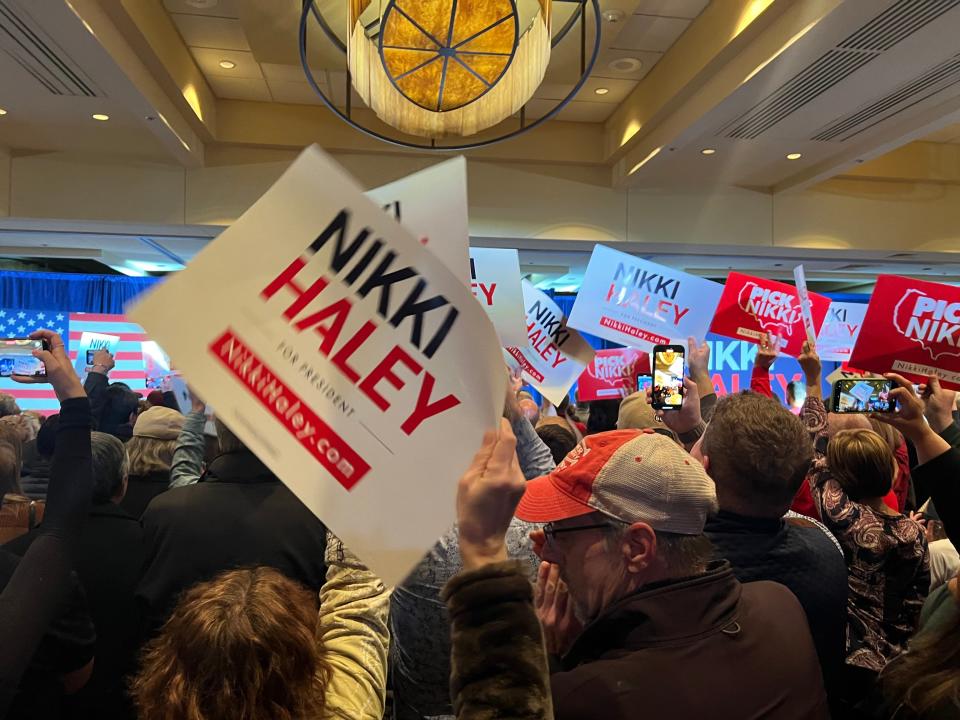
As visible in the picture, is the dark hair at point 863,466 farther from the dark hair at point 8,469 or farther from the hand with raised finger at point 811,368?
the dark hair at point 8,469

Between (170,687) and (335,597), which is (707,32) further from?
(170,687)

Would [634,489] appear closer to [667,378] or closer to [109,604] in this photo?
[109,604]

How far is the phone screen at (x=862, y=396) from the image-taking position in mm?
2057

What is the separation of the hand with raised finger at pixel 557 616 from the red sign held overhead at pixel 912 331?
1923 millimetres

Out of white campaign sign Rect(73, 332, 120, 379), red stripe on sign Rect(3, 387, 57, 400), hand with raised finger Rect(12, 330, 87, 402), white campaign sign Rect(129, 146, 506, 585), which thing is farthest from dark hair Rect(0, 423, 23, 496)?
red stripe on sign Rect(3, 387, 57, 400)

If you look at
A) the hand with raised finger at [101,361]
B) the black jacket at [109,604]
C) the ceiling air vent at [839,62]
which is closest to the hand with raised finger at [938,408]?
the ceiling air vent at [839,62]

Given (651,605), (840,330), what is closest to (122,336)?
(840,330)

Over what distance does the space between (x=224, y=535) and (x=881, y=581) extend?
1736mm

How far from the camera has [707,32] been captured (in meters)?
4.25

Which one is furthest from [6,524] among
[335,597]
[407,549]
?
[407,549]

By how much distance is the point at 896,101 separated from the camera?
14.5ft

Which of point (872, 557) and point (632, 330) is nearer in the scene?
point (872, 557)

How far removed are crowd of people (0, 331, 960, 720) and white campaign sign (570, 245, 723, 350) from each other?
2.22 metres

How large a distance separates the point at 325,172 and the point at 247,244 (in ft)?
0.45
